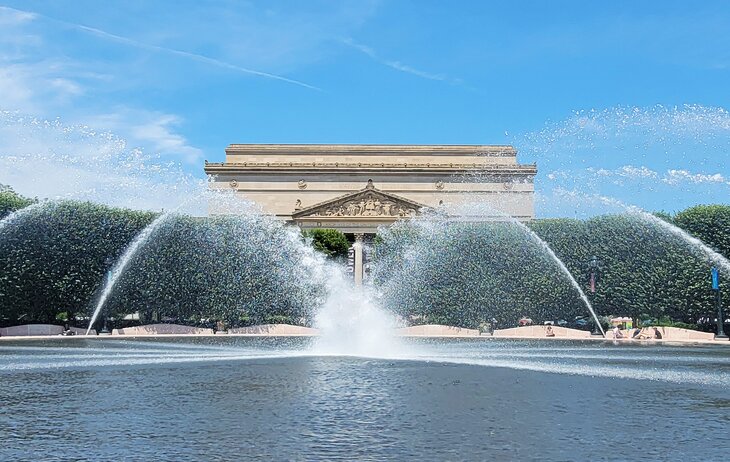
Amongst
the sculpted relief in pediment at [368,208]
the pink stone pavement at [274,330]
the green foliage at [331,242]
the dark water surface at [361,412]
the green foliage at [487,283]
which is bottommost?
the dark water surface at [361,412]

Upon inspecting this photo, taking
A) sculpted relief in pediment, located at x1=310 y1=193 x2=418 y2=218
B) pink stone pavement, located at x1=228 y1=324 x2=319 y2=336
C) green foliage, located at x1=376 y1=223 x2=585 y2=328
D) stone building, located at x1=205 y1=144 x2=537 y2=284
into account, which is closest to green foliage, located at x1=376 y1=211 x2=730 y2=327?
green foliage, located at x1=376 y1=223 x2=585 y2=328

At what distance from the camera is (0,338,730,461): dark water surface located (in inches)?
370

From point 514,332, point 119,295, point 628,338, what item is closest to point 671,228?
point 628,338

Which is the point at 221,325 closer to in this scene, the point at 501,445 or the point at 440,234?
the point at 440,234

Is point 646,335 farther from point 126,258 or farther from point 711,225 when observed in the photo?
point 126,258

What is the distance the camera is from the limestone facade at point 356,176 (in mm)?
89938

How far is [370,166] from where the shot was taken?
94.8 meters

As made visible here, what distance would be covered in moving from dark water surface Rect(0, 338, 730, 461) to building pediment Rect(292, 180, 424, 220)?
6703 centimetres

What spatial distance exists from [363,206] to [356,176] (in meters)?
7.63

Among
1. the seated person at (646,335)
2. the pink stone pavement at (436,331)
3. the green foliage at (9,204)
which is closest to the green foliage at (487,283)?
the pink stone pavement at (436,331)

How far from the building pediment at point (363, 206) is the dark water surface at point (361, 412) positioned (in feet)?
220

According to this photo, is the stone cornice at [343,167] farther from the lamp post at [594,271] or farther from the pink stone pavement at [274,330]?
the pink stone pavement at [274,330]

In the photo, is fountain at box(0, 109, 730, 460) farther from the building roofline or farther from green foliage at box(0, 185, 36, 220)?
the building roofline

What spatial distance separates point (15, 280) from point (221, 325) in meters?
13.0
